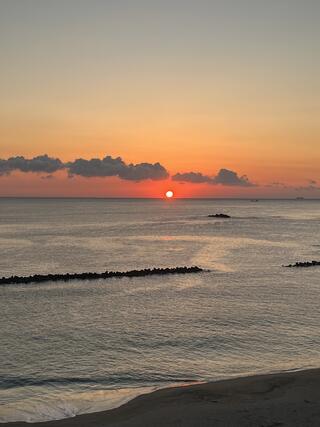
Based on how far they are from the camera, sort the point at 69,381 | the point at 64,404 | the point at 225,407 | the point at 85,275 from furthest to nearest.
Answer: the point at 85,275
the point at 69,381
the point at 64,404
the point at 225,407

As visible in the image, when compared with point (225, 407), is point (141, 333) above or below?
below

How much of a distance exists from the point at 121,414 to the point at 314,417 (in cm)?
651

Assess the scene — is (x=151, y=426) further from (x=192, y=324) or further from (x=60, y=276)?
(x=60, y=276)

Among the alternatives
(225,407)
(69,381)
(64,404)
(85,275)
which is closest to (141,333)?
(69,381)

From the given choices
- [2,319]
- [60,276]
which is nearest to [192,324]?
[2,319]

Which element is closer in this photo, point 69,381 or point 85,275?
point 69,381

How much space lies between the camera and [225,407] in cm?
1617

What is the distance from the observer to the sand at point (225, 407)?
14.8m

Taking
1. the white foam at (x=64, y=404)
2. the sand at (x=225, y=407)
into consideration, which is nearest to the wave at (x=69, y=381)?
the white foam at (x=64, y=404)

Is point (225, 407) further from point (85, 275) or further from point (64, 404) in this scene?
point (85, 275)

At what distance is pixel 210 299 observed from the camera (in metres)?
39.2

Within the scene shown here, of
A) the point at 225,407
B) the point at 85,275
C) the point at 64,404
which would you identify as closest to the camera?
the point at 225,407

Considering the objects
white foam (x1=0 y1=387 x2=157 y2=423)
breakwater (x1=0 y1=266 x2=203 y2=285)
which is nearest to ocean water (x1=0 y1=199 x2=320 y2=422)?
white foam (x1=0 y1=387 x2=157 y2=423)

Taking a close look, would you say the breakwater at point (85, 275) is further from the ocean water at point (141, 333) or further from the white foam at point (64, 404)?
the white foam at point (64, 404)
